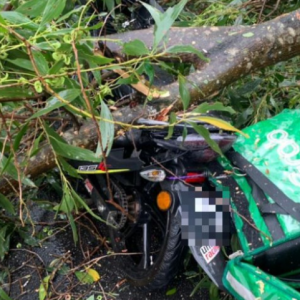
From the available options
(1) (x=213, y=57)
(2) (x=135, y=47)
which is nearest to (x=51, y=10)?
(2) (x=135, y=47)

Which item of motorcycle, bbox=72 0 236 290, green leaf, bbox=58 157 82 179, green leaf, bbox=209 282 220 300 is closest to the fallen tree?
motorcycle, bbox=72 0 236 290

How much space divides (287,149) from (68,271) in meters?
1.05

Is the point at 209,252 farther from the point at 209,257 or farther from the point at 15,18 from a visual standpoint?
the point at 15,18

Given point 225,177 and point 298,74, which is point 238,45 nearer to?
point 225,177

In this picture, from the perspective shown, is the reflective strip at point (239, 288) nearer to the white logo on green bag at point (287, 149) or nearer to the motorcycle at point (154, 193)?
the motorcycle at point (154, 193)

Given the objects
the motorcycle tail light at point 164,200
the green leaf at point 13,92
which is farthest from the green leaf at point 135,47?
the motorcycle tail light at point 164,200

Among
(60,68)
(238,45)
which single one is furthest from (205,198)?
(60,68)

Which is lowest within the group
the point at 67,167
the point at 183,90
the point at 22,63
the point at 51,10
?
the point at 67,167

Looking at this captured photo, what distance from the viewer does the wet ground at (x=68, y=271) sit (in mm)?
2037

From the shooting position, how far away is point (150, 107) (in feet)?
5.26

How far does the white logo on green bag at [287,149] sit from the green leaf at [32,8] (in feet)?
2.69

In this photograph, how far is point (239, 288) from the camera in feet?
5.06

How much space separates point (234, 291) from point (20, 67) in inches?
37.3

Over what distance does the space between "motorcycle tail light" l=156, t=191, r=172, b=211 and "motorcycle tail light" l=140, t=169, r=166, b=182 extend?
64mm
